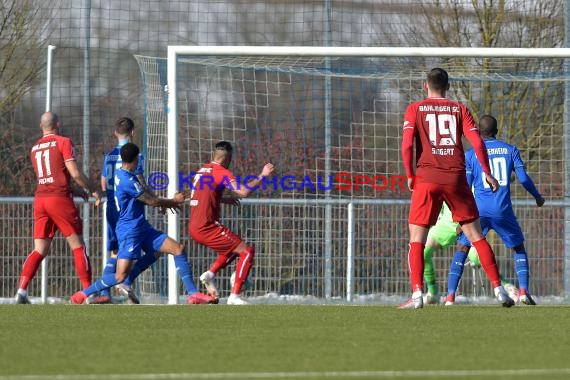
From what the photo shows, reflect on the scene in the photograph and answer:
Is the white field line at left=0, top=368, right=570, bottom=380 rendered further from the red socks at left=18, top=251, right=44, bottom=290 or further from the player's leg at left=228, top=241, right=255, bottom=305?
the red socks at left=18, top=251, right=44, bottom=290

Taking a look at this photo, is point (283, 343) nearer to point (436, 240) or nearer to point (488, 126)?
point (488, 126)

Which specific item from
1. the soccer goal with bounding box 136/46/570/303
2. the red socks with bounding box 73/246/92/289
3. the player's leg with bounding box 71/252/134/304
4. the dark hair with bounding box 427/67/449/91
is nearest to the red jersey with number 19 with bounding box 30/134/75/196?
the red socks with bounding box 73/246/92/289

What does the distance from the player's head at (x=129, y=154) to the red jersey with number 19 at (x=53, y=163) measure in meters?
0.51

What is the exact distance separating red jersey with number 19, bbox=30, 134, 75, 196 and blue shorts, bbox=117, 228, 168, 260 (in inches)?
29.8

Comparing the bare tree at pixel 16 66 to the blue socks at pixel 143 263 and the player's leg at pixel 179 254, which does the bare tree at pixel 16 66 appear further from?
the player's leg at pixel 179 254

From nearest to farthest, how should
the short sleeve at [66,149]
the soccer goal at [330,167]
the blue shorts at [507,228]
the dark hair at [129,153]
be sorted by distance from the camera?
the dark hair at [129,153] → the short sleeve at [66,149] → the blue shorts at [507,228] → the soccer goal at [330,167]

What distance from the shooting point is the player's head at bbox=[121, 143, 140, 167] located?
12945 mm

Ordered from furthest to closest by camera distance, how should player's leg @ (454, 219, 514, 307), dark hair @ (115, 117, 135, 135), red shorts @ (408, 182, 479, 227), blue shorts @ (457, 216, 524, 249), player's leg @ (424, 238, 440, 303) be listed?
player's leg @ (424, 238, 440, 303)
dark hair @ (115, 117, 135, 135)
blue shorts @ (457, 216, 524, 249)
player's leg @ (454, 219, 514, 307)
red shorts @ (408, 182, 479, 227)

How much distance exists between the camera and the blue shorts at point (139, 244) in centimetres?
1308

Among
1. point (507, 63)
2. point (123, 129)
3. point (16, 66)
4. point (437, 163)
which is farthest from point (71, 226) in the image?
point (16, 66)

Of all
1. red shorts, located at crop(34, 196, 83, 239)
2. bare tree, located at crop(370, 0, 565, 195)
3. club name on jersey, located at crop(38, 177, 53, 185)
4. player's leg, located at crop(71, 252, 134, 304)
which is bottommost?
player's leg, located at crop(71, 252, 134, 304)

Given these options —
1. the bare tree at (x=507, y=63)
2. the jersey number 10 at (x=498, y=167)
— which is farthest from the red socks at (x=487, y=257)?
the bare tree at (x=507, y=63)

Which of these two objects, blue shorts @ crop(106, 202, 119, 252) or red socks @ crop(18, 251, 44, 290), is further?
blue shorts @ crop(106, 202, 119, 252)

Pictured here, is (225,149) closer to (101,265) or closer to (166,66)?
(166,66)
